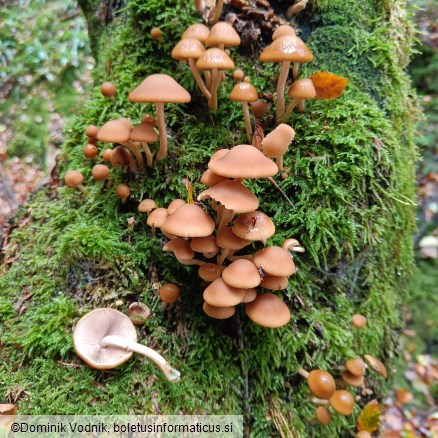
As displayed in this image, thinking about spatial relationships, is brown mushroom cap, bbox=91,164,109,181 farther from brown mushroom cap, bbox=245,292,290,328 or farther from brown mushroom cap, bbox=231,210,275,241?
brown mushroom cap, bbox=245,292,290,328

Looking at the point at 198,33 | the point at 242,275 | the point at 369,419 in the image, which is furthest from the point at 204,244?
the point at 369,419

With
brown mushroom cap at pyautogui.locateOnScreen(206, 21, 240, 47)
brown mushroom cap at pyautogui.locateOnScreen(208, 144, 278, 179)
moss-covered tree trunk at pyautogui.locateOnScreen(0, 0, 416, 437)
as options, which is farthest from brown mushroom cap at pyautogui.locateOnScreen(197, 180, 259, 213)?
brown mushroom cap at pyautogui.locateOnScreen(206, 21, 240, 47)

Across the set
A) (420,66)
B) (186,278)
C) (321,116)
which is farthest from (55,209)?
(420,66)

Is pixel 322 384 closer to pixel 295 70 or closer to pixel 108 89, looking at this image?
pixel 295 70

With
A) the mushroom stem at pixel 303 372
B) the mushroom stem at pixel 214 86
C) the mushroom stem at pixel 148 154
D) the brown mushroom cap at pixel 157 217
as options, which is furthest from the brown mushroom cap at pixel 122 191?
the mushroom stem at pixel 303 372

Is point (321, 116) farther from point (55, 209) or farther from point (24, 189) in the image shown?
point (24, 189)
